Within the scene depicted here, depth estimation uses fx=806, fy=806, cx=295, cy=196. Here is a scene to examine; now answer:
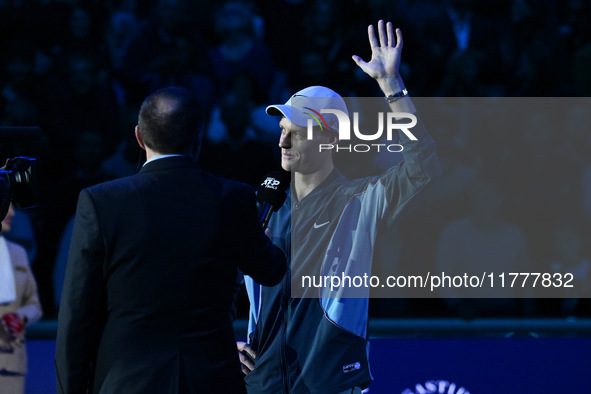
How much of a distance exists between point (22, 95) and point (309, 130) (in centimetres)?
268

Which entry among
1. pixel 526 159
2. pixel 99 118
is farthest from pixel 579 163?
pixel 99 118

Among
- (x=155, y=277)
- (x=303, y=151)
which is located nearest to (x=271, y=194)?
(x=303, y=151)

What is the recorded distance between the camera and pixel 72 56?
16.7ft

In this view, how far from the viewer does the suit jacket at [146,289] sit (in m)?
2.01

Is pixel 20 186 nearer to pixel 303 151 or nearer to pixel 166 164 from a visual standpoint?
pixel 166 164

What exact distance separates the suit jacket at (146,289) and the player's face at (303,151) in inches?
36.1

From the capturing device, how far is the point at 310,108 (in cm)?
301

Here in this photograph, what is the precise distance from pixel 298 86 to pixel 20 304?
6.95 ft

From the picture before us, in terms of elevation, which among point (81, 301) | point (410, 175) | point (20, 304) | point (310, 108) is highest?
point (310, 108)

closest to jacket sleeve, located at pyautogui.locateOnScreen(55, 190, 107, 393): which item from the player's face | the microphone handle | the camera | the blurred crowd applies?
the camera

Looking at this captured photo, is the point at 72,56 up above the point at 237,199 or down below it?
above

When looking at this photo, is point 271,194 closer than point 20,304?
Yes

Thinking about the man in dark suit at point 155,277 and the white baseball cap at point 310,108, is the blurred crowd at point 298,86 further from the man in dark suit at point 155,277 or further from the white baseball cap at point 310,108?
the man in dark suit at point 155,277

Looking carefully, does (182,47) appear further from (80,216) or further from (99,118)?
(80,216)
